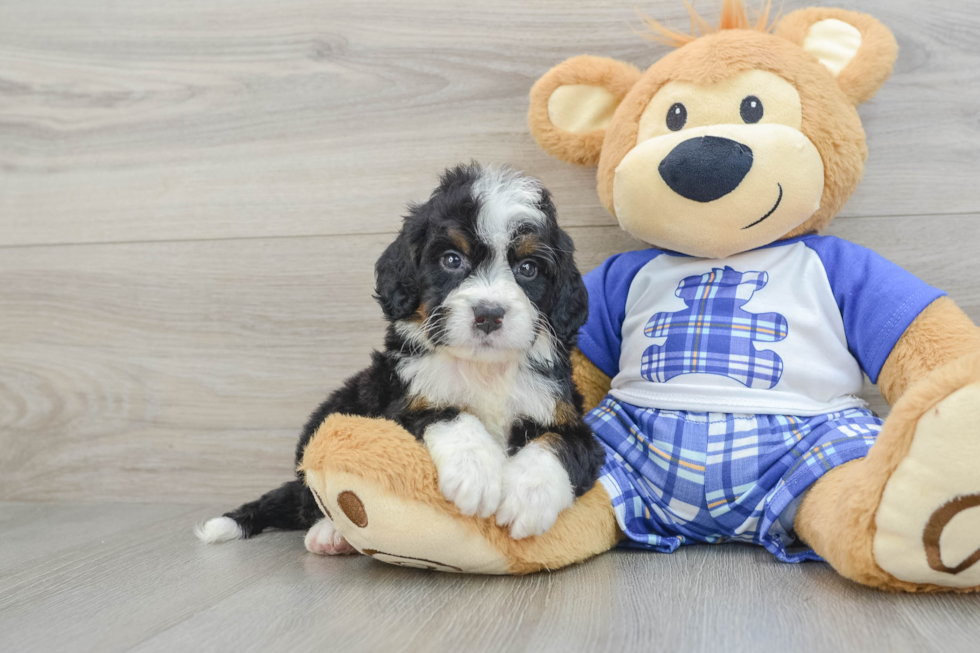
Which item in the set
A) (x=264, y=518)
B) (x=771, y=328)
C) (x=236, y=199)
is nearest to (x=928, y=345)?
(x=771, y=328)

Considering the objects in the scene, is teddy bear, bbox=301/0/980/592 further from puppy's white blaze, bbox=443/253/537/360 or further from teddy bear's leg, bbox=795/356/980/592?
puppy's white blaze, bbox=443/253/537/360

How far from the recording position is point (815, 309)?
1566 mm

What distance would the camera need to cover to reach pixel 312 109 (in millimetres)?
2150

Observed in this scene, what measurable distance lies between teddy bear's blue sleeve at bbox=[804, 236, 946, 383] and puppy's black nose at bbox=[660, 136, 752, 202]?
0.30 metres

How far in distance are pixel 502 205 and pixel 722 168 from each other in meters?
0.46

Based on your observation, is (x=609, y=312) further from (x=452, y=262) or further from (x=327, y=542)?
(x=327, y=542)

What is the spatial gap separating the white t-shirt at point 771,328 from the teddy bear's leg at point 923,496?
33 centimetres

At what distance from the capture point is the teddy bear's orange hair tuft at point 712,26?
171 cm

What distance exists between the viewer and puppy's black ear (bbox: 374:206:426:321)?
1412mm

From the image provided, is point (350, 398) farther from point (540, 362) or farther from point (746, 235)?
point (746, 235)

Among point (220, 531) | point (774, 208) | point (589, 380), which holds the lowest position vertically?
point (220, 531)

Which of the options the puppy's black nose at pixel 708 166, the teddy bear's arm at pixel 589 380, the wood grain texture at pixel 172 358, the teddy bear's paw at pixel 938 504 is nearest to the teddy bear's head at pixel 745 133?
the puppy's black nose at pixel 708 166

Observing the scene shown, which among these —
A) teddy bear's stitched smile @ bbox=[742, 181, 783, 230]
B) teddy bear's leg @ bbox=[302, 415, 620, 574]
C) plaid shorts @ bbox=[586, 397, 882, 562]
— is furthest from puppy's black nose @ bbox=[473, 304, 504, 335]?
teddy bear's stitched smile @ bbox=[742, 181, 783, 230]

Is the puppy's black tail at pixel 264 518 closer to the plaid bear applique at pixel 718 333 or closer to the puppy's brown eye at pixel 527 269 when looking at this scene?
the puppy's brown eye at pixel 527 269
